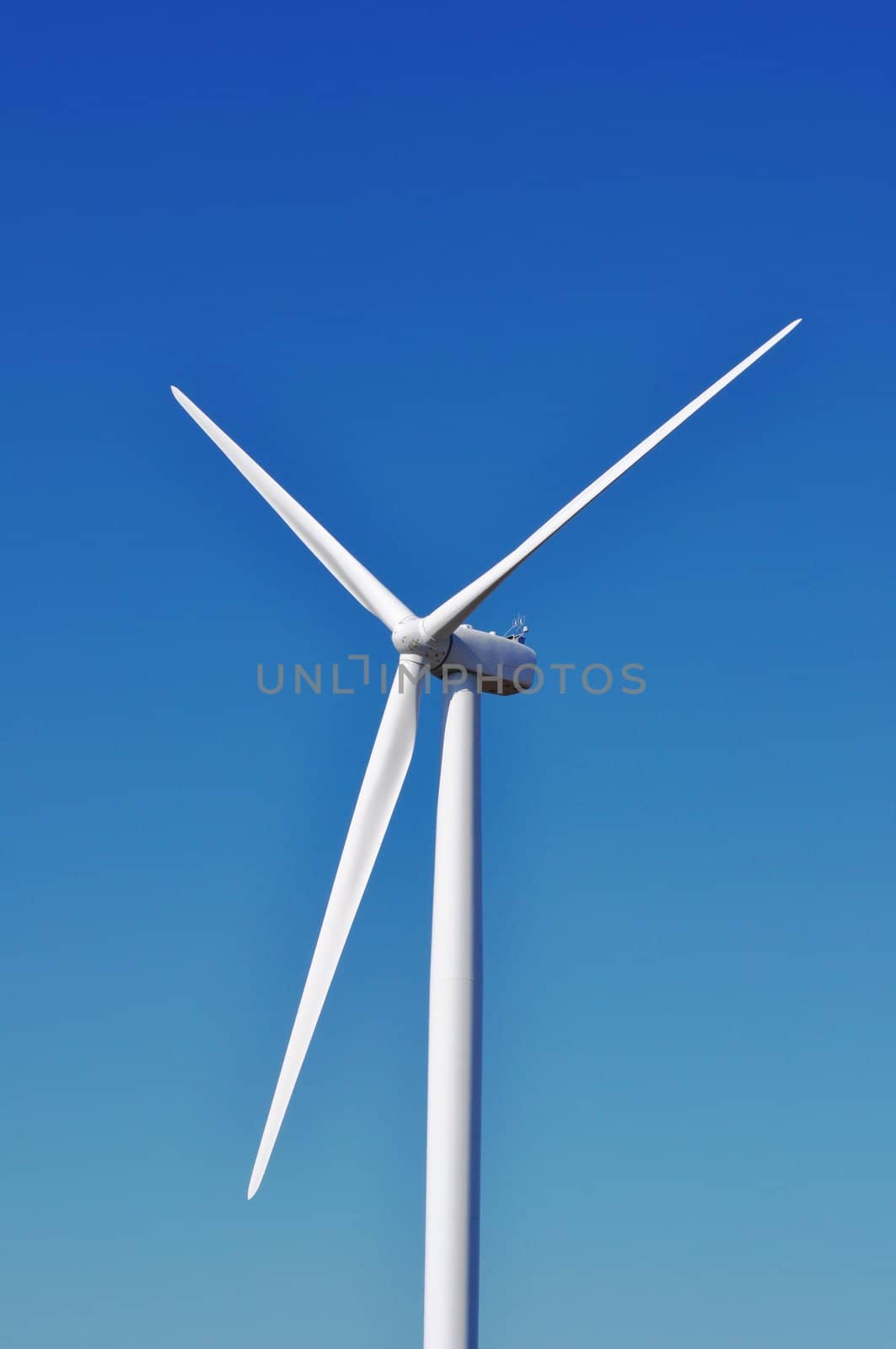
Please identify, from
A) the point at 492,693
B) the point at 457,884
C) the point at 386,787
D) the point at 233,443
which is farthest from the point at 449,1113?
the point at 233,443

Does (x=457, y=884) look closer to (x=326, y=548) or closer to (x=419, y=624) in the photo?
(x=419, y=624)

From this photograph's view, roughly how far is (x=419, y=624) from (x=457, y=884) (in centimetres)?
464

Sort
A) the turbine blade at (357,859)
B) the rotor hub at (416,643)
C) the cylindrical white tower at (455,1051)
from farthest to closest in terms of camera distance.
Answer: the rotor hub at (416,643) → the turbine blade at (357,859) → the cylindrical white tower at (455,1051)

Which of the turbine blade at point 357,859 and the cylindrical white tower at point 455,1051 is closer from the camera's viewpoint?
the cylindrical white tower at point 455,1051

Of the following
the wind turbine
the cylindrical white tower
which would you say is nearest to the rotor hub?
the wind turbine

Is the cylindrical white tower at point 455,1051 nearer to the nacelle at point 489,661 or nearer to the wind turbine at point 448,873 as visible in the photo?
the wind turbine at point 448,873

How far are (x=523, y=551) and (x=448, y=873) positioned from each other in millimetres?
5714

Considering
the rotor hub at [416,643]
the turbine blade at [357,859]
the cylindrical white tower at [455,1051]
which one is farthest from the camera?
the rotor hub at [416,643]

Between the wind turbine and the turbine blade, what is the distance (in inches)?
0.8

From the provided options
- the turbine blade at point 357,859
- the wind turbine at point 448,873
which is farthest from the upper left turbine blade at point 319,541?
the turbine blade at point 357,859

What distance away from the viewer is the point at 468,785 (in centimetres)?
3275

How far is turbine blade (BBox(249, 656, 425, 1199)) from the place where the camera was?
3153 cm

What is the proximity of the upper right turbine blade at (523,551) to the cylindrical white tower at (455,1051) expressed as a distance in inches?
56.7

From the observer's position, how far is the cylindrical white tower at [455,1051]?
29750 millimetres
